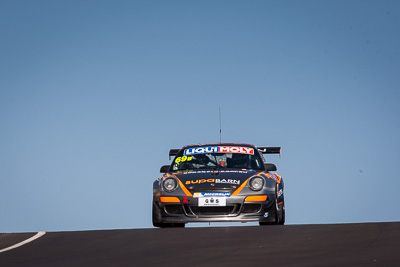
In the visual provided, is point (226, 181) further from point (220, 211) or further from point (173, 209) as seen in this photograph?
point (173, 209)

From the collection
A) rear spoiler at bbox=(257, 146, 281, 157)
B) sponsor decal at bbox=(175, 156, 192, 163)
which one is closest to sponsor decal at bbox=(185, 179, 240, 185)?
sponsor decal at bbox=(175, 156, 192, 163)

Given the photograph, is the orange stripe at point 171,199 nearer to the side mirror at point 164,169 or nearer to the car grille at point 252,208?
the car grille at point 252,208

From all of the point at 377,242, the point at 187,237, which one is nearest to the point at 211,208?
the point at 187,237

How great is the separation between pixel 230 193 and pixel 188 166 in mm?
1801

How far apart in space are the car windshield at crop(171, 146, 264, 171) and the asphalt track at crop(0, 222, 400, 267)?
3.06m

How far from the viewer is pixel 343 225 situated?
11.0m

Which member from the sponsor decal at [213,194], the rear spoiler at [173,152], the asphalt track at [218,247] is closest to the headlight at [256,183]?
the sponsor decal at [213,194]

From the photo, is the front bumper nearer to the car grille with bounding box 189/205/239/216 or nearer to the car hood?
the car grille with bounding box 189/205/239/216

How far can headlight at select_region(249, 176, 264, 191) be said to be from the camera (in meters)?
12.6

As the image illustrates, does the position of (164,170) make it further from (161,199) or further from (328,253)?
(328,253)

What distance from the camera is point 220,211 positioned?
→ 12531 millimetres

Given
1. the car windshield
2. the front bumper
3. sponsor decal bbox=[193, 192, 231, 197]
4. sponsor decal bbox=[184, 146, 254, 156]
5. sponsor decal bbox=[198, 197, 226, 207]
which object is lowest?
the front bumper

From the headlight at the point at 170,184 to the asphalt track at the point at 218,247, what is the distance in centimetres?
160

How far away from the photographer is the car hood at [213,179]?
12609 millimetres
